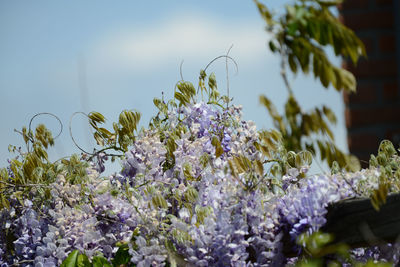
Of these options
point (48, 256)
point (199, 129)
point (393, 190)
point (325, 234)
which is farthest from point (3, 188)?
point (393, 190)

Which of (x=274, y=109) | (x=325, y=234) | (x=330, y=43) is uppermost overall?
(x=330, y=43)

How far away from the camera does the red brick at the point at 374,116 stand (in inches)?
100.0

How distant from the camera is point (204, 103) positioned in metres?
2.70

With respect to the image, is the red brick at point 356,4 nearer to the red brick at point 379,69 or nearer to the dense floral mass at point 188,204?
the red brick at point 379,69

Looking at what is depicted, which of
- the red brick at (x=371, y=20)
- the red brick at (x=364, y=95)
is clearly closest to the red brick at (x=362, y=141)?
the red brick at (x=364, y=95)

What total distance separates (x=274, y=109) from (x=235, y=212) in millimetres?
793

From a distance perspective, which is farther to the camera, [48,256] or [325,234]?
[48,256]

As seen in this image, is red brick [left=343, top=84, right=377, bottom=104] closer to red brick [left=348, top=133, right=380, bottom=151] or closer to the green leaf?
red brick [left=348, top=133, right=380, bottom=151]

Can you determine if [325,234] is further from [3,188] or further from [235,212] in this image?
[3,188]

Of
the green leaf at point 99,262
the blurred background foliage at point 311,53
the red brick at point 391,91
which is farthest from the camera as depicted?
the red brick at point 391,91

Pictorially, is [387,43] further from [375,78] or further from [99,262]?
[99,262]

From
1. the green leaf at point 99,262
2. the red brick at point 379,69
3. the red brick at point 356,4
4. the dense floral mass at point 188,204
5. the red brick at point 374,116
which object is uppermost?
the red brick at point 356,4

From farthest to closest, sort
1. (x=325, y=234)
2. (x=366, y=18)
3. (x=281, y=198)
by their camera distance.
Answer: (x=366, y=18)
(x=281, y=198)
(x=325, y=234)

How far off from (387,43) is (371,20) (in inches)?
5.6
